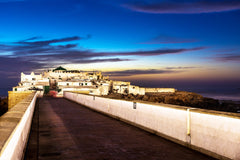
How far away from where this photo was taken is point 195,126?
728 centimetres

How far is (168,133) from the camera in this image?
8719 mm

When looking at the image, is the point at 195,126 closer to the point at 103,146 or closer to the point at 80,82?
the point at 103,146

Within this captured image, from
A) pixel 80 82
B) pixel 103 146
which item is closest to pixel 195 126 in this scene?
pixel 103 146

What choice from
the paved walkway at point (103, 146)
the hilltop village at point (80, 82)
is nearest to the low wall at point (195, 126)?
the paved walkway at point (103, 146)

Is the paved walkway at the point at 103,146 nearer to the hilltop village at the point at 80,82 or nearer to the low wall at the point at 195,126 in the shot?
the low wall at the point at 195,126

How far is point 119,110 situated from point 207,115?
7.44 m

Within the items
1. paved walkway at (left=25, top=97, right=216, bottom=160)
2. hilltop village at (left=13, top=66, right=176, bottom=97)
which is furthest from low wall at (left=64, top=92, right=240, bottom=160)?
hilltop village at (left=13, top=66, right=176, bottom=97)

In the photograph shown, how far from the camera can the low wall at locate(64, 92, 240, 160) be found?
235 inches

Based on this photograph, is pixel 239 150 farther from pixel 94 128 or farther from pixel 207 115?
pixel 94 128

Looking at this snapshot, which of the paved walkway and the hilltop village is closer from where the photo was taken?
the paved walkway

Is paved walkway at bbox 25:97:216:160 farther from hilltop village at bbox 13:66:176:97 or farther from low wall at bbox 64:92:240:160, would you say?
hilltop village at bbox 13:66:176:97

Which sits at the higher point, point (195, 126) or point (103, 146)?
point (195, 126)

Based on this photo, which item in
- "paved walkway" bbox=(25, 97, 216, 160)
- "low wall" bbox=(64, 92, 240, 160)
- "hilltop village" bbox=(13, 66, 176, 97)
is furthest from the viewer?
"hilltop village" bbox=(13, 66, 176, 97)

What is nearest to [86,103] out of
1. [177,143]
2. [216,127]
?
[177,143]
